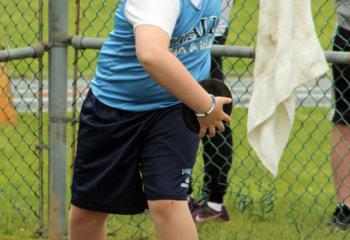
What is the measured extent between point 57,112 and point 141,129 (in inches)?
43.3

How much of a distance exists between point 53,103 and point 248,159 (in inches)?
88.3

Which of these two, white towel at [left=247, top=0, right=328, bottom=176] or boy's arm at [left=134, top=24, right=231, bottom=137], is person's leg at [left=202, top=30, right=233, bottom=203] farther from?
boy's arm at [left=134, top=24, right=231, bottom=137]

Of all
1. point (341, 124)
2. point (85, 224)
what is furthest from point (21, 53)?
point (341, 124)

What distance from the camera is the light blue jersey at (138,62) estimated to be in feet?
13.4

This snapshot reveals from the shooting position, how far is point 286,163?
7199mm

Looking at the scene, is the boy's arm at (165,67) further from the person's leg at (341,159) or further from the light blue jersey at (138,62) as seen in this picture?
the person's leg at (341,159)

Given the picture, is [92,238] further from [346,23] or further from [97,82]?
[346,23]

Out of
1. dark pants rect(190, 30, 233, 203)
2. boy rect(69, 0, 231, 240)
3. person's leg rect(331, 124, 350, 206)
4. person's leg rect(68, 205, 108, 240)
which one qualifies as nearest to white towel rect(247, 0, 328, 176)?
boy rect(69, 0, 231, 240)

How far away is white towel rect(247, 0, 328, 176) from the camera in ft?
13.2

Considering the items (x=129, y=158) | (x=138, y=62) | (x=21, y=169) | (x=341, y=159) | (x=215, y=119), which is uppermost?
(x=138, y=62)

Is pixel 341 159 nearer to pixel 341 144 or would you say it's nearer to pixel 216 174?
pixel 341 144

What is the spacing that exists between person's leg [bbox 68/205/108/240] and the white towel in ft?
2.66

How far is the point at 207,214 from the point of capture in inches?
227

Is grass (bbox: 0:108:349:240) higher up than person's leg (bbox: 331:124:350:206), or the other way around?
person's leg (bbox: 331:124:350:206)
